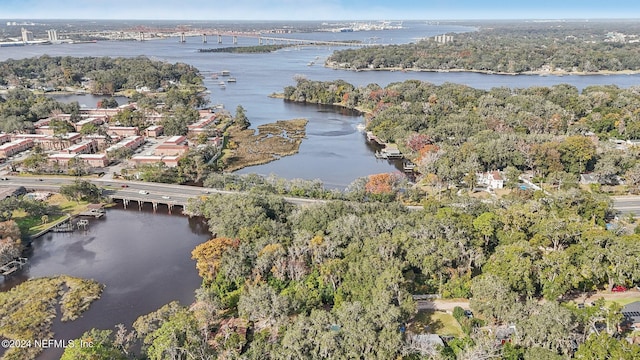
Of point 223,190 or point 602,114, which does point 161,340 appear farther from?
point 602,114

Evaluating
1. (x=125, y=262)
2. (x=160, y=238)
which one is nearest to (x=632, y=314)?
(x=125, y=262)

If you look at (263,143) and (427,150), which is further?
(263,143)

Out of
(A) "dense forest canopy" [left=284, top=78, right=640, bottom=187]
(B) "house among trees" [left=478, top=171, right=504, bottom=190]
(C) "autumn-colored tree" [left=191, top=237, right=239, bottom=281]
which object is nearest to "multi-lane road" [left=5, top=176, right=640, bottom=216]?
(A) "dense forest canopy" [left=284, top=78, right=640, bottom=187]

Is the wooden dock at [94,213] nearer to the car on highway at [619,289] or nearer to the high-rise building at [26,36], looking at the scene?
the car on highway at [619,289]

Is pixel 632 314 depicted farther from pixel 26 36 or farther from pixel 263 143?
pixel 26 36

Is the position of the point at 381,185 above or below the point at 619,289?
above

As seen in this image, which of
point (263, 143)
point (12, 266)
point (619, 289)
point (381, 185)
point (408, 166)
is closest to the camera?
point (619, 289)

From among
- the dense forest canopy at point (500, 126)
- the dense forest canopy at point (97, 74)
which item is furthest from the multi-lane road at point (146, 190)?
the dense forest canopy at point (97, 74)
